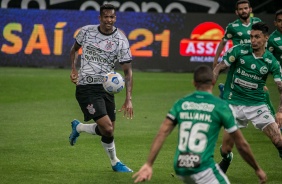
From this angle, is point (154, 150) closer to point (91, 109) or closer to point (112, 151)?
point (91, 109)

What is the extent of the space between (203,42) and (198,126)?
69.6 ft

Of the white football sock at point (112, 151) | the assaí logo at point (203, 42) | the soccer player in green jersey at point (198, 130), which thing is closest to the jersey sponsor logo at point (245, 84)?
the white football sock at point (112, 151)

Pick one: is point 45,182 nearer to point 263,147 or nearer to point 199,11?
point 263,147

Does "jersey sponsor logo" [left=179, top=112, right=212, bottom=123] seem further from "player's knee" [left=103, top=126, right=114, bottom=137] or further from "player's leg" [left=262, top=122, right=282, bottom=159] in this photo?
"player's knee" [left=103, top=126, right=114, bottom=137]

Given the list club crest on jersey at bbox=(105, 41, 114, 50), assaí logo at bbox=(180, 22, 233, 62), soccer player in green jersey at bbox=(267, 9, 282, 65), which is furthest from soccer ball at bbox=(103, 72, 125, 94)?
assaí logo at bbox=(180, 22, 233, 62)

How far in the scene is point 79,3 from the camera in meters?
31.0

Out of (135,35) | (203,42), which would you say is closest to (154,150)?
(203,42)

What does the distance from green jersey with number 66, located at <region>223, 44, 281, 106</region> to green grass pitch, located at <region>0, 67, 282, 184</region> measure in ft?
3.95

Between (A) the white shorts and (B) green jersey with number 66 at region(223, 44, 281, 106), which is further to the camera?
(A) the white shorts

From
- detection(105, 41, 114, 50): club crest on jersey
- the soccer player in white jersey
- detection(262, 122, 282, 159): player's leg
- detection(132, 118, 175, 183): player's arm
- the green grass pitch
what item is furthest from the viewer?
detection(105, 41, 114, 50): club crest on jersey

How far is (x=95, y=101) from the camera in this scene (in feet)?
39.3

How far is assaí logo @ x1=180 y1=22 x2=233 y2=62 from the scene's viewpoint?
2872 cm

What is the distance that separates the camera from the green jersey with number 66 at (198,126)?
306 inches

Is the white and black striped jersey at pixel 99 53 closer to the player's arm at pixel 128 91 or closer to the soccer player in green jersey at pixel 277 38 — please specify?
the player's arm at pixel 128 91
